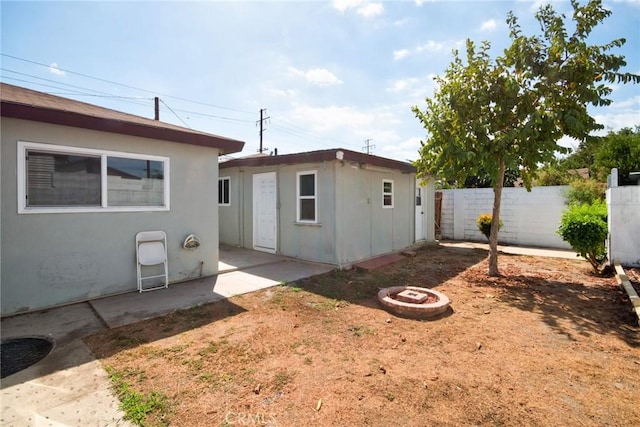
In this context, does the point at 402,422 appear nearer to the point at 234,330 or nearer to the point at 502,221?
the point at 234,330

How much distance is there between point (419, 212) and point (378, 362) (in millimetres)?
8420

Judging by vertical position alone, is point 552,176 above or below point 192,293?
above

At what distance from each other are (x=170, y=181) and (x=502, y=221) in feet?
36.6

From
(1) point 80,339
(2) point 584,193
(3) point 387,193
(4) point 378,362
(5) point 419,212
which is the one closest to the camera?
(4) point 378,362

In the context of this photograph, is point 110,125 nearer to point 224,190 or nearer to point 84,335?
point 84,335

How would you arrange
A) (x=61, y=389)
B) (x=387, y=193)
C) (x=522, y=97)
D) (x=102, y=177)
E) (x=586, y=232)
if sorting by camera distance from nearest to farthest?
1. (x=61, y=389)
2. (x=102, y=177)
3. (x=522, y=97)
4. (x=586, y=232)
5. (x=387, y=193)

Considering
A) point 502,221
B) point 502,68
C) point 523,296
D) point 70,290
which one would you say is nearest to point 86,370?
point 70,290

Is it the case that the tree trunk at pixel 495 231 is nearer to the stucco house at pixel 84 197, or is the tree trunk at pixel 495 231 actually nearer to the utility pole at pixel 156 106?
the stucco house at pixel 84 197

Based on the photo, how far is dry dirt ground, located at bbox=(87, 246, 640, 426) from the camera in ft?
7.27

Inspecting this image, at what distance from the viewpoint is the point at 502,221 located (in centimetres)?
1097

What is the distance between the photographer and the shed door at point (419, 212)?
10.5 metres

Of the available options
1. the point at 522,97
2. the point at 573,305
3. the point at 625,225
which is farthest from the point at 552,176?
the point at 573,305

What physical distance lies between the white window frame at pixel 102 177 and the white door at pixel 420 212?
814cm

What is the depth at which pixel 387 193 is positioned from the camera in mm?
8789
